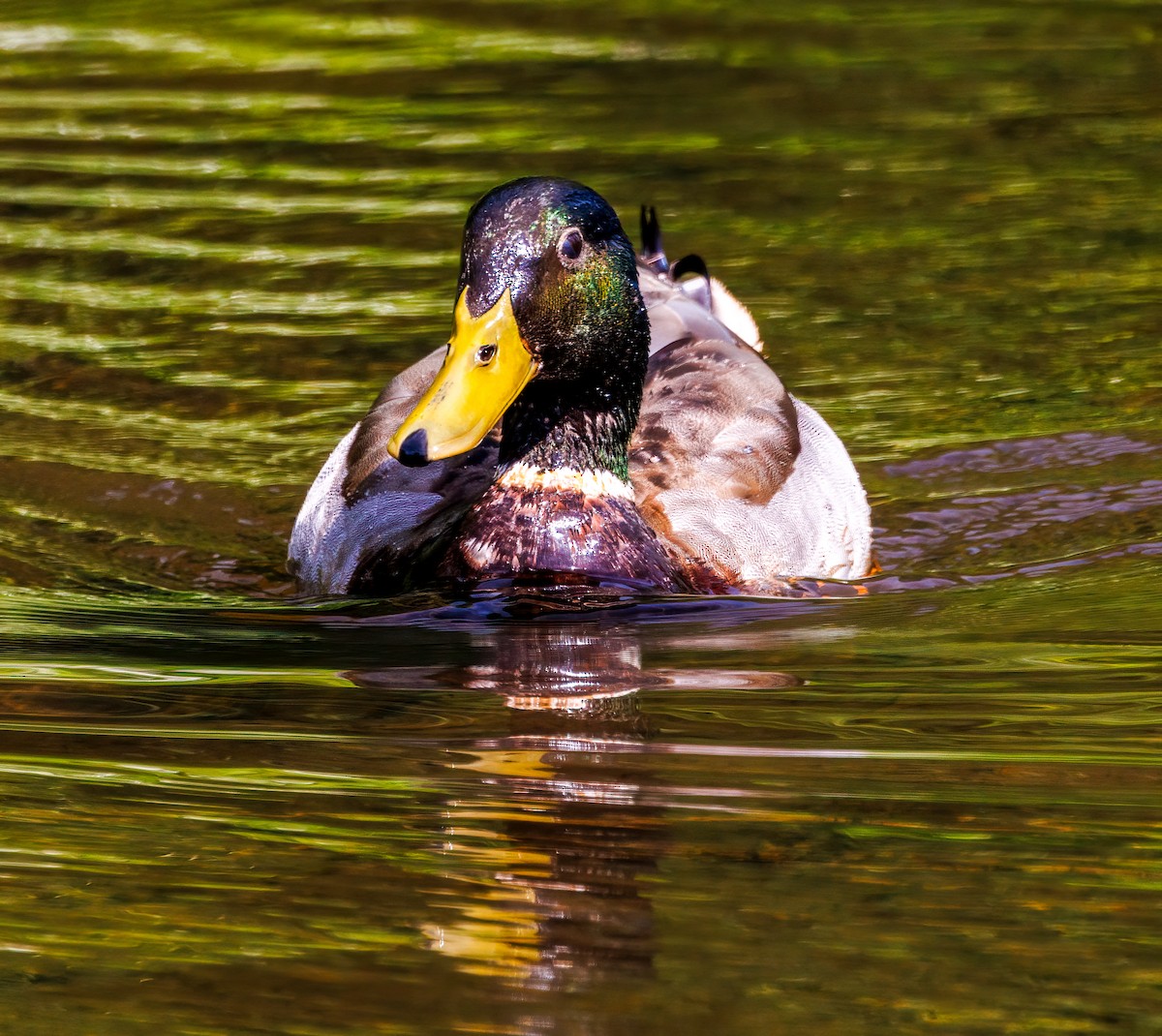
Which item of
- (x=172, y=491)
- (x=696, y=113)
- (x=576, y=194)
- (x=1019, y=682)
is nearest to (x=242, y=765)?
(x=1019, y=682)

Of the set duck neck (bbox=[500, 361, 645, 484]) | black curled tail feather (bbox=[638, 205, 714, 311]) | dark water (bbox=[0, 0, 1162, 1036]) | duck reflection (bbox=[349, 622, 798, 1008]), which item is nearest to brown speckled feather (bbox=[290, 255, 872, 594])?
duck neck (bbox=[500, 361, 645, 484])

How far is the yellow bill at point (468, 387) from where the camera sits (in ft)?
18.0

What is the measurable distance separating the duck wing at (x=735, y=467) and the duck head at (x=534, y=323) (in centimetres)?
46

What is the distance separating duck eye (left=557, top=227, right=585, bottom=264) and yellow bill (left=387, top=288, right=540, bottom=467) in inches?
9.1

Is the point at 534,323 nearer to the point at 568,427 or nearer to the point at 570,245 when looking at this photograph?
the point at 570,245

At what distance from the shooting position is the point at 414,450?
546 centimetres

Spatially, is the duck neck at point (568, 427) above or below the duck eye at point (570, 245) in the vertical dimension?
below

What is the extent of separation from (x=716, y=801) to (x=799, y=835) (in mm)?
223

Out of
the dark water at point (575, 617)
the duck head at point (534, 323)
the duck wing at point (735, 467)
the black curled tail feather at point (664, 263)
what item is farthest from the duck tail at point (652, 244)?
the duck head at point (534, 323)

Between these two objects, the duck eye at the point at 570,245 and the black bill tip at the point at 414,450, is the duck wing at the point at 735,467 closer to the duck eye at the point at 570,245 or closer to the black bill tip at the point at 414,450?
the duck eye at the point at 570,245

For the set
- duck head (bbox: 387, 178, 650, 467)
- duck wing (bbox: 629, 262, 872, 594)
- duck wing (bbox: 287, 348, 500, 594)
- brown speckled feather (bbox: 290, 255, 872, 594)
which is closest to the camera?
duck head (bbox: 387, 178, 650, 467)

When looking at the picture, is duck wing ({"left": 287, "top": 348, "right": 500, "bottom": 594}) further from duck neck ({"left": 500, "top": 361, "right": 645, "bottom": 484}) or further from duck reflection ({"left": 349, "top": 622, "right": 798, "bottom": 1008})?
duck reflection ({"left": 349, "top": 622, "right": 798, "bottom": 1008})

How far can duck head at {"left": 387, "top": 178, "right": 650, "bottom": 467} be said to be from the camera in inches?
220

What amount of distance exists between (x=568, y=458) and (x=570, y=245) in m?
0.67
